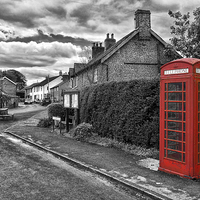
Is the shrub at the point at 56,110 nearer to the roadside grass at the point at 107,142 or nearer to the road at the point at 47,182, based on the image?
the roadside grass at the point at 107,142

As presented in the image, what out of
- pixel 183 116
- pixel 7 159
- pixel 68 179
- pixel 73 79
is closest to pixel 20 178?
pixel 68 179

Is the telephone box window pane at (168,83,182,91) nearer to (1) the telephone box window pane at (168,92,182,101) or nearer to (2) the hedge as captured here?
(1) the telephone box window pane at (168,92,182,101)

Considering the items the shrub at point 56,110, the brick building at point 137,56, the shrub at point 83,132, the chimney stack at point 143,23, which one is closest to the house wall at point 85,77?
the brick building at point 137,56

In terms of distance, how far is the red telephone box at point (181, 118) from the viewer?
5.69 metres

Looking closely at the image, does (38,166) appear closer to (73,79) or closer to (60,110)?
(60,110)

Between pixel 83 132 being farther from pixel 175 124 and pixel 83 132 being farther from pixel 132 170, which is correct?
pixel 175 124

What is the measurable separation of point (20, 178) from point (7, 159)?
2290 mm

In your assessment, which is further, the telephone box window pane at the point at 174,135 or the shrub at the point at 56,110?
the shrub at the point at 56,110

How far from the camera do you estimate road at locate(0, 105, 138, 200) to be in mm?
4965

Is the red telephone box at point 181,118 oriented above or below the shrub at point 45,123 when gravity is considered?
above

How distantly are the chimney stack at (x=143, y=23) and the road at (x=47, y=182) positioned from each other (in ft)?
59.3

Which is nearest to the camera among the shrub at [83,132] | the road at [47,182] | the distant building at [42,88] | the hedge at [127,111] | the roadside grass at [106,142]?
the road at [47,182]

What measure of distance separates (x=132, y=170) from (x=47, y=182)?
7.44 ft

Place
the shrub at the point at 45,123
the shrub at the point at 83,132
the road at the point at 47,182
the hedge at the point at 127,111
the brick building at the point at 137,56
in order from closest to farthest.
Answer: the road at the point at 47,182 → the hedge at the point at 127,111 → the shrub at the point at 83,132 → the shrub at the point at 45,123 → the brick building at the point at 137,56
